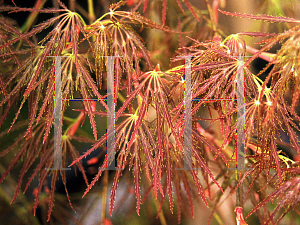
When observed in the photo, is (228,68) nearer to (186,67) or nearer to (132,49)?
(186,67)

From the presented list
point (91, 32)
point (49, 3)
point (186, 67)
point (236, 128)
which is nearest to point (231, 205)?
point (236, 128)

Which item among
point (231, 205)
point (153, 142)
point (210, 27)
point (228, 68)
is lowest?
point (231, 205)

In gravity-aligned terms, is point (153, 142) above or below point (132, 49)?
below

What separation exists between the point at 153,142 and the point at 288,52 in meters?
0.28

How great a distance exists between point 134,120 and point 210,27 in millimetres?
453

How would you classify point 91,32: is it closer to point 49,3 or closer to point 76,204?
point 49,3

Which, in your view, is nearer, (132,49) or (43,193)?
(132,49)

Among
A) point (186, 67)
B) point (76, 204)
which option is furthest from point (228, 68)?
point (76, 204)

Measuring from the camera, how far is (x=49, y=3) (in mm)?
729

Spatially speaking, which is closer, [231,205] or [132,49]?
[132,49]

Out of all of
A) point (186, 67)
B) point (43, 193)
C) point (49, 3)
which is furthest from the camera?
point (43, 193)

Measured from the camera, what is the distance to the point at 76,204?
0.83m

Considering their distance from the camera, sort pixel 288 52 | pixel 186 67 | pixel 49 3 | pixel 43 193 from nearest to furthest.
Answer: pixel 288 52 < pixel 186 67 < pixel 49 3 < pixel 43 193

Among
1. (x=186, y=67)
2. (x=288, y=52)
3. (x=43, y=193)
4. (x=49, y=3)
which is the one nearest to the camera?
(x=288, y=52)
